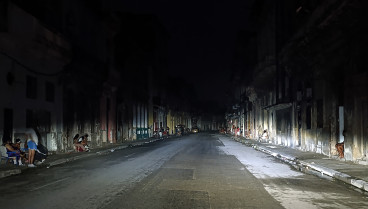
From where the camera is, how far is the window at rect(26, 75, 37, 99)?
2288cm

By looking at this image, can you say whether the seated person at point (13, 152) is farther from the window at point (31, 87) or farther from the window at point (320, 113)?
the window at point (320, 113)

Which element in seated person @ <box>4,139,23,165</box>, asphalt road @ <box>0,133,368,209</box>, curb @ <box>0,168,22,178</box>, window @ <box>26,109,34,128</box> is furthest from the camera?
window @ <box>26,109,34,128</box>

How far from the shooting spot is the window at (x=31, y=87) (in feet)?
75.1

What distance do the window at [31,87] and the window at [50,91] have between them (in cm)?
172

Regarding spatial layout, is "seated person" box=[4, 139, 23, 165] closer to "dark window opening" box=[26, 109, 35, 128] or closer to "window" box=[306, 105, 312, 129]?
"dark window opening" box=[26, 109, 35, 128]

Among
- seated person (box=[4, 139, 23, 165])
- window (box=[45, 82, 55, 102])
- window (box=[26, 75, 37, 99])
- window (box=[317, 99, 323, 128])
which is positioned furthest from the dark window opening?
window (box=[317, 99, 323, 128])

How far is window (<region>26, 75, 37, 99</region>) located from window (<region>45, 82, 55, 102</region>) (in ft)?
5.65

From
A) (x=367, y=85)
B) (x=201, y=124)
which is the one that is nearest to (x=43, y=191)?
(x=367, y=85)

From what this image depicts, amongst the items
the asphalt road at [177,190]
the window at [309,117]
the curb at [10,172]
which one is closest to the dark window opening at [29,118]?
the curb at [10,172]

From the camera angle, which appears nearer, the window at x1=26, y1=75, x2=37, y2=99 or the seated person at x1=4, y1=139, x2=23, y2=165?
the seated person at x1=4, y1=139, x2=23, y2=165

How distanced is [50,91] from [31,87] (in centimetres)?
276

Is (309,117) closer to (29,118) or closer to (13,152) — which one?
(29,118)

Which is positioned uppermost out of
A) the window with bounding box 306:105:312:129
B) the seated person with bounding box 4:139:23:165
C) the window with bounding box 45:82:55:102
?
the window with bounding box 45:82:55:102

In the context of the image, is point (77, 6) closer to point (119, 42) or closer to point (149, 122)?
point (119, 42)
